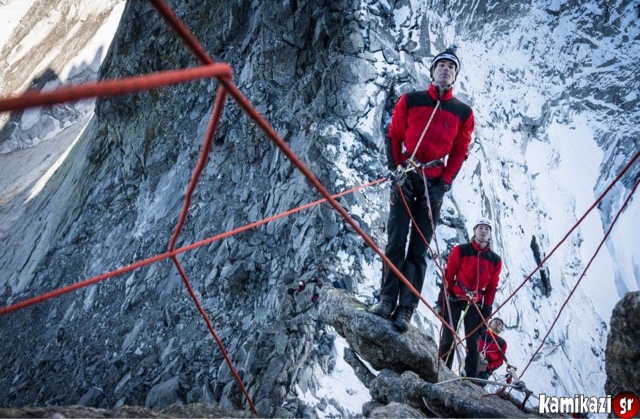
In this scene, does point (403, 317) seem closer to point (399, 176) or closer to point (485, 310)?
point (399, 176)

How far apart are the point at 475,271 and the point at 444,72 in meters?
2.57

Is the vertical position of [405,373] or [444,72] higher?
[444,72]

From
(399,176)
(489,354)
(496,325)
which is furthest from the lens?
(496,325)

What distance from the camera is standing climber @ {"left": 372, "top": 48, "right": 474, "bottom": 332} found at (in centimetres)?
404

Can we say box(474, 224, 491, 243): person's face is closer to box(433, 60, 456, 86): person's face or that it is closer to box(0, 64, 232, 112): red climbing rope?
box(433, 60, 456, 86): person's face

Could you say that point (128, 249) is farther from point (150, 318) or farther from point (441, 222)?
point (441, 222)

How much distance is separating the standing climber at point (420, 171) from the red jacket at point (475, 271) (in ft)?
5.10

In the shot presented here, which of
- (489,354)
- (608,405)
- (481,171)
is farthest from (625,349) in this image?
(481,171)

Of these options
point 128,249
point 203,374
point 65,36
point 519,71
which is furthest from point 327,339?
point 65,36

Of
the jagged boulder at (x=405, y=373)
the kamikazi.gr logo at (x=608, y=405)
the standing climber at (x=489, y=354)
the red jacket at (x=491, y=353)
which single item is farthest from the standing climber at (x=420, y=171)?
the red jacket at (x=491, y=353)

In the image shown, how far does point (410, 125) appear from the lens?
13.6 feet

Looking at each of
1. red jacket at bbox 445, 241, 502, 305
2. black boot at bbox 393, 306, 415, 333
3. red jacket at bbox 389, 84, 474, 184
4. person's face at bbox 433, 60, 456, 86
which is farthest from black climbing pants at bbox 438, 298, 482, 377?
person's face at bbox 433, 60, 456, 86

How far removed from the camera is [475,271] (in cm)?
544

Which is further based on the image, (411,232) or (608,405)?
(411,232)
